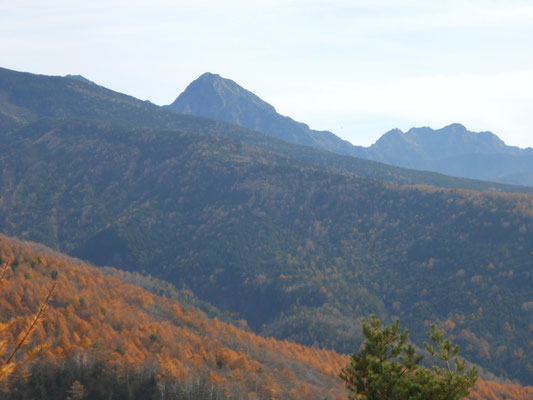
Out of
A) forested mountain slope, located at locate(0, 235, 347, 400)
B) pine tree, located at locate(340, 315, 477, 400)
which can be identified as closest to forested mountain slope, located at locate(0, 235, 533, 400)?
forested mountain slope, located at locate(0, 235, 347, 400)

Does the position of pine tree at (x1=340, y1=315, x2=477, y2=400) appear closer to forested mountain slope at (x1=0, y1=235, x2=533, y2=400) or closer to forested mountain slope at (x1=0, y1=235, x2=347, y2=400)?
forested mountain slope at (x1=0, y1=235, x2=347, y2=400)

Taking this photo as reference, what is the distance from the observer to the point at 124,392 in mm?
74500

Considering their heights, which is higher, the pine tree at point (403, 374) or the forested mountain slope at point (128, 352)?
the pine tree at point (403, 374)


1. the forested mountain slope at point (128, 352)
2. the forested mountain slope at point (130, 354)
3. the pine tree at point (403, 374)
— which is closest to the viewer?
the pine tree at point (403, 374)

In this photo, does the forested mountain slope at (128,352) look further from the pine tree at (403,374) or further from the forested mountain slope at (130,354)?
the pine tree at (403,374)

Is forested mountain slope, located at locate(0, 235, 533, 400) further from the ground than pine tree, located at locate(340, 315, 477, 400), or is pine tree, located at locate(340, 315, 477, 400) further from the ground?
pine tree, located at locate(340, 315, 477, 400)

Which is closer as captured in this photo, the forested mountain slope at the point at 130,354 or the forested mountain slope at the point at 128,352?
the forested mountain slope at the point at 130,354

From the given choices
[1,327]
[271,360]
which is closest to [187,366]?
[271,360]

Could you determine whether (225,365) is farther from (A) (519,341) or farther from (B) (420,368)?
(A) (519,341)

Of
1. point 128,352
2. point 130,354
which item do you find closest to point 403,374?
point 130,354

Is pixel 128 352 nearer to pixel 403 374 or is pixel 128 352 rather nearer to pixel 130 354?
pixel 130 354

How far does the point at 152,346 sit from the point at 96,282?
56.0 metres

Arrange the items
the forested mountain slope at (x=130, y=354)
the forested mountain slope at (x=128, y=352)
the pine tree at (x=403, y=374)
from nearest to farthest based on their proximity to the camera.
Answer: the pine tree at (x=403, y=374)
the forested mountain slope at (x=130, y=354)
the forested mountain slope at (x=128, y=352)

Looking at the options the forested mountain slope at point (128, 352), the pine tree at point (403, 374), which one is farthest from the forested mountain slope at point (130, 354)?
the pine tree at point (403, 374)
